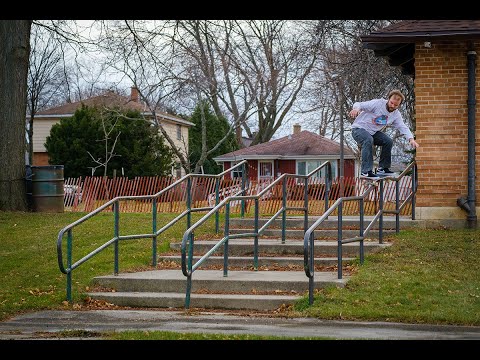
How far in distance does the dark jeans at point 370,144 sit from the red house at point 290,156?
125 ft

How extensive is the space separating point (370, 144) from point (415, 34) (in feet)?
8.89

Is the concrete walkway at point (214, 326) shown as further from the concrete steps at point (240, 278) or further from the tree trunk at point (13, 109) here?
the tree trunk at point (13, 109)

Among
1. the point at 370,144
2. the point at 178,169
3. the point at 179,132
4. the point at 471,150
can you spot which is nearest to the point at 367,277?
the point at 370,144

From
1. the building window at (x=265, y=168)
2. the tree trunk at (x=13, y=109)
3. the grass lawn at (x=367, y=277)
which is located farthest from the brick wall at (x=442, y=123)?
the building window at (x=265, y=168)

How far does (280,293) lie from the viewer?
1172 centimetres

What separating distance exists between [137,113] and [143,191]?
11.8m

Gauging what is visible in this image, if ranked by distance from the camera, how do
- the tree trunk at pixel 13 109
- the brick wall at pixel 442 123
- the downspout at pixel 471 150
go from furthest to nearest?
1. the tree trunk at pixel 13 109
2. the brick wall at pixel 442 123
3. the downspout at pixel 471 150

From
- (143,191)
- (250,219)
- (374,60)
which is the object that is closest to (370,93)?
(374,60)

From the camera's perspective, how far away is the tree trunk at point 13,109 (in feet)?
74.7

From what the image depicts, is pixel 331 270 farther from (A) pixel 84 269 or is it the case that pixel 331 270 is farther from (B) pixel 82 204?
(B) pixel 82 204

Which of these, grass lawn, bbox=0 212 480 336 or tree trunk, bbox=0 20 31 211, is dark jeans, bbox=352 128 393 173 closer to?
grass lawn, bbox=0 212 480 336

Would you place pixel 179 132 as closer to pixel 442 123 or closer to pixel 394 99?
pixel 442 123

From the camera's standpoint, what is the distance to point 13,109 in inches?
910

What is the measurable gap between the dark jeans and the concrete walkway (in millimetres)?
4571
